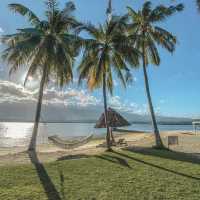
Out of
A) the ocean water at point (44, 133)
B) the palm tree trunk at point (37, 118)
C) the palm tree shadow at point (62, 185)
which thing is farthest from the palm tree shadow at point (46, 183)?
the ocean water at point (44, 133)

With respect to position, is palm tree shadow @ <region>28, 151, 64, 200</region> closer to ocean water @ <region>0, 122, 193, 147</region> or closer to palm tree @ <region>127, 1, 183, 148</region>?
palm tree @ <region>127, 1, 183, 148</region>

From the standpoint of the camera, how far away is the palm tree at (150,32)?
1700 centimetres

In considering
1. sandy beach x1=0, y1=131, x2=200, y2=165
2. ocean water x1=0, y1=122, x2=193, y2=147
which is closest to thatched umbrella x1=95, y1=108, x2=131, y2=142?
sandy beach x1=0, y1=131, x2=200, y2=165

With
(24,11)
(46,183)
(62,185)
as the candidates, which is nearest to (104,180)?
(62,185)

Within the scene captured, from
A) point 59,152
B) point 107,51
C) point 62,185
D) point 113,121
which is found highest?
point 107,51

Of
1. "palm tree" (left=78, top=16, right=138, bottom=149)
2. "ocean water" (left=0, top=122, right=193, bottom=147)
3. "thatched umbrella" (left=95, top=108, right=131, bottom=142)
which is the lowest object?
"ocean water" (left=0, top=122, right=193, bottom=147)

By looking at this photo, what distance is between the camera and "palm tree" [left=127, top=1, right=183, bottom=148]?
1700 centimetres

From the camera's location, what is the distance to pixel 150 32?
17.4 metres

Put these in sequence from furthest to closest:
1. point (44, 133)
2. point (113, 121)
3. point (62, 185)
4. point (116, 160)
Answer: point (44, 133) → point (113, 121) → point (116, 160) → point (62, 185)

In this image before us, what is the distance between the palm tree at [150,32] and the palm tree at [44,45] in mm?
3894

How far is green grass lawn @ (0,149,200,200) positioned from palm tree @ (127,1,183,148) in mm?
6019

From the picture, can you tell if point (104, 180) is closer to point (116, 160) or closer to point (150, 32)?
point (116, 160)

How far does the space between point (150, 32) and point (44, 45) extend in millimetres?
6529

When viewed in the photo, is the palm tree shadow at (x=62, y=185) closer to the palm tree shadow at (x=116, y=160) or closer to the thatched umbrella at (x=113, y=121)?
the palm tree shadow at (x=116, y=160)
